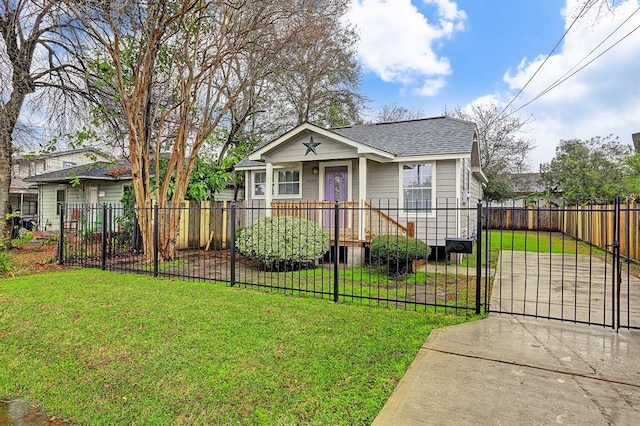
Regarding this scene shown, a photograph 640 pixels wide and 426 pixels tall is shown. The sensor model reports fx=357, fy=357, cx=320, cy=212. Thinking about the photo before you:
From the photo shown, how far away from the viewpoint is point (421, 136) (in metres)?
10.8

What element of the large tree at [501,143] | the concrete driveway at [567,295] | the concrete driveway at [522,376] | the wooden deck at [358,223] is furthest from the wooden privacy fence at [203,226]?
the large tree at [501,143]

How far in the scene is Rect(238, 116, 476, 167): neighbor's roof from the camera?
9.72 meters

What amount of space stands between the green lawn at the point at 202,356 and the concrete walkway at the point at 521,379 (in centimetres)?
22

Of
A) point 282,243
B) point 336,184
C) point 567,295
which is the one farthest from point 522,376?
point 336,184

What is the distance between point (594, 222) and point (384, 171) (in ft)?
29.9

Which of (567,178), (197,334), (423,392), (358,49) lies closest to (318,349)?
(423,392)

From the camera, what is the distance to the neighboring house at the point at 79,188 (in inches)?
652

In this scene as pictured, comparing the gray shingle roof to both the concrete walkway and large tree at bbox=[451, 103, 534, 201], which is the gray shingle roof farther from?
large tree at bbox=[451, 103, 534, 201]

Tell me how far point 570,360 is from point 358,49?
1730cm

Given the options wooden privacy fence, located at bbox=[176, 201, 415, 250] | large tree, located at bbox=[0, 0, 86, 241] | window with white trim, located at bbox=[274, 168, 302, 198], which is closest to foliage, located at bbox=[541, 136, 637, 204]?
wooden privacy fence, located at bbox=[176, 201, 415, 250]

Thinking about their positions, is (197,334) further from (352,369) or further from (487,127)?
(487,127)

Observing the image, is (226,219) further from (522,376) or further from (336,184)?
(522,376)

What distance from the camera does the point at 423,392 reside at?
2941 mm

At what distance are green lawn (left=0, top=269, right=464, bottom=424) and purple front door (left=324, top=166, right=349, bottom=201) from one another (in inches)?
232
